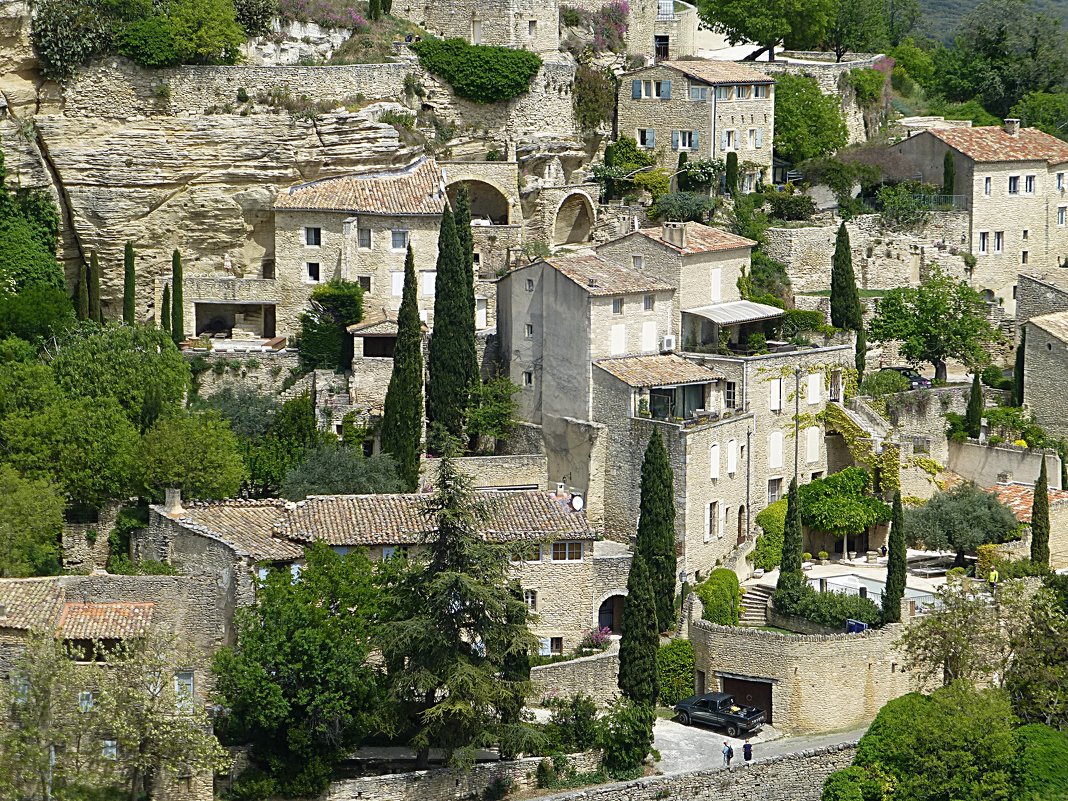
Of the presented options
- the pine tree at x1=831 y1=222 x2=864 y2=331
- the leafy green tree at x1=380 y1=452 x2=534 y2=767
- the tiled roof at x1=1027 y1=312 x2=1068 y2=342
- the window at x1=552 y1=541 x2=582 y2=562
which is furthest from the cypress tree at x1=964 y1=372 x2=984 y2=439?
the leafy green tree at x1=380 y1=452 x2=534 y2=767

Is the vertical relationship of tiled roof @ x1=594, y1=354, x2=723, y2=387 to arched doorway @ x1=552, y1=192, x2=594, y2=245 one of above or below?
below

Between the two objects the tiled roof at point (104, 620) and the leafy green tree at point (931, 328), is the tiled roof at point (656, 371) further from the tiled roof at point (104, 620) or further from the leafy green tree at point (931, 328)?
the tiled roof at point (104, 620)

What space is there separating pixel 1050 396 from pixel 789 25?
21952 mm

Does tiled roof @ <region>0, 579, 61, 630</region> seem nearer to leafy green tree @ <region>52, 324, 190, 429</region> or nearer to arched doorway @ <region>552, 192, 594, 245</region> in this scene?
leafy green tree @ <region>52, 324, 190, 429</region>

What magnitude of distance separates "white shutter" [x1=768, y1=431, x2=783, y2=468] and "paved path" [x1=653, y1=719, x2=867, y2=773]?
1011 cm

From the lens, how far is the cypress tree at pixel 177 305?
220ft

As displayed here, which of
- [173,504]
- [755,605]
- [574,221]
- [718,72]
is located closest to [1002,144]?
[718,72]

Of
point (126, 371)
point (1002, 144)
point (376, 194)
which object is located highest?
point (1002, 144)

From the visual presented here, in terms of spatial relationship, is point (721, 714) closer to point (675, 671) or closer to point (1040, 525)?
point (675, 671)

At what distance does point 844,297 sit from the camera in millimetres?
71500

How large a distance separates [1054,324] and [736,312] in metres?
10.3

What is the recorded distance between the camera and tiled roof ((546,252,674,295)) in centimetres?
6306

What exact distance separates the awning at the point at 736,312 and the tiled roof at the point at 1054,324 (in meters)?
8.01

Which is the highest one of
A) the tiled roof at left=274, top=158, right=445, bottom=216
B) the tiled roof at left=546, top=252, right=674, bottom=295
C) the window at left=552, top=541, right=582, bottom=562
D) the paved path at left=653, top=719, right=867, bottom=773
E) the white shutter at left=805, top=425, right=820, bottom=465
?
the tiled roof at left=274, top=158, right=445, bottom=216
